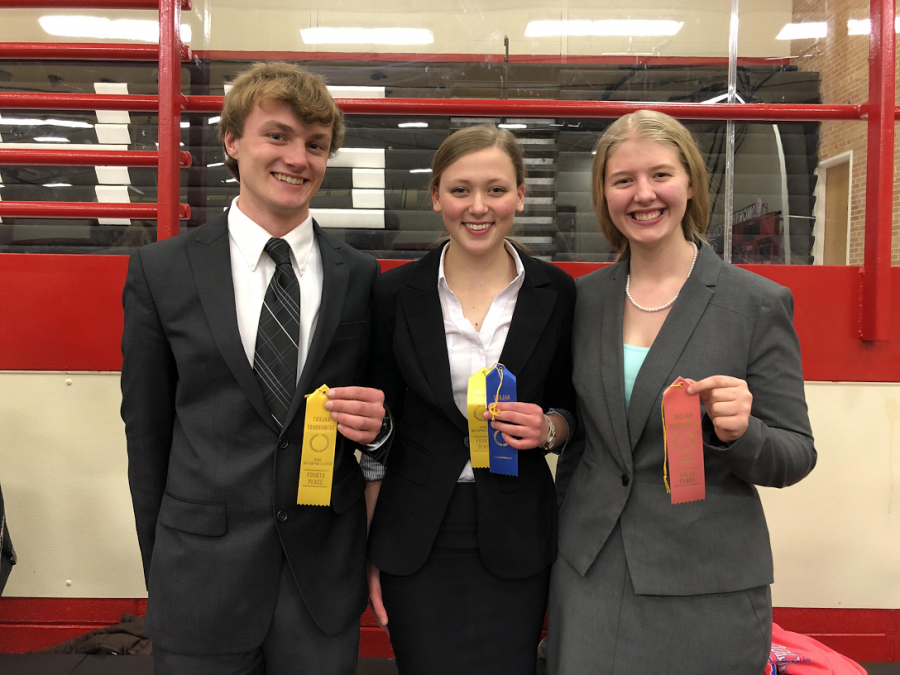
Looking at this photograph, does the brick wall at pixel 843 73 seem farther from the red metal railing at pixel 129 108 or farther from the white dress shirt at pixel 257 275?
the red metal railing at pixel 129 108

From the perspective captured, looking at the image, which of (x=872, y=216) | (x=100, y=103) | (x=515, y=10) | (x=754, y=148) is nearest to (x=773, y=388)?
(x=872, y=216)

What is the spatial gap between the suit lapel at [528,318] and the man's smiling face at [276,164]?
587mm

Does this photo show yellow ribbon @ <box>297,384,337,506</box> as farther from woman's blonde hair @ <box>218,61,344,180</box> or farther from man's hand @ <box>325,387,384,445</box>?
woman's blonde hair @ <box>218,61,344,180</box>

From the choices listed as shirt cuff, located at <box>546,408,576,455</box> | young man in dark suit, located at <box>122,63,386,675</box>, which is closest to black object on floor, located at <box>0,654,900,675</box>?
young man in dark suit, located at <box>122,63,386,675</box>

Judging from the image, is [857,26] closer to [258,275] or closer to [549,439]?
[549,439]

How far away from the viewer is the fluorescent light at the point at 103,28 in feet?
12.3

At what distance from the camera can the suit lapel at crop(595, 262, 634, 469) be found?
→ 4.45 ft

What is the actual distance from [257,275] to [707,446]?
106 cm

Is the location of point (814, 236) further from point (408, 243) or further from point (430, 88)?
point (430, 88)

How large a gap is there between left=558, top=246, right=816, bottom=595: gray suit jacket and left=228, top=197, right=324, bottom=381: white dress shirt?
0.70 m

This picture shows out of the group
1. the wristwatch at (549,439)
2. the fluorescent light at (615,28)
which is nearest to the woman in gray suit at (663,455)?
the wristwatch at (549,439)

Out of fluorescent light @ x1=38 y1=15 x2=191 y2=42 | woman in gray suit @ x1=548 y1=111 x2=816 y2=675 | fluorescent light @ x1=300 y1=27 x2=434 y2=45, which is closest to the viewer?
woman in gray suit @ x1=548 y1=111 x2=816 y2=675

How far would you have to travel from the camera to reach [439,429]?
1469mm

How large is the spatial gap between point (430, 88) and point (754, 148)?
1.87m
